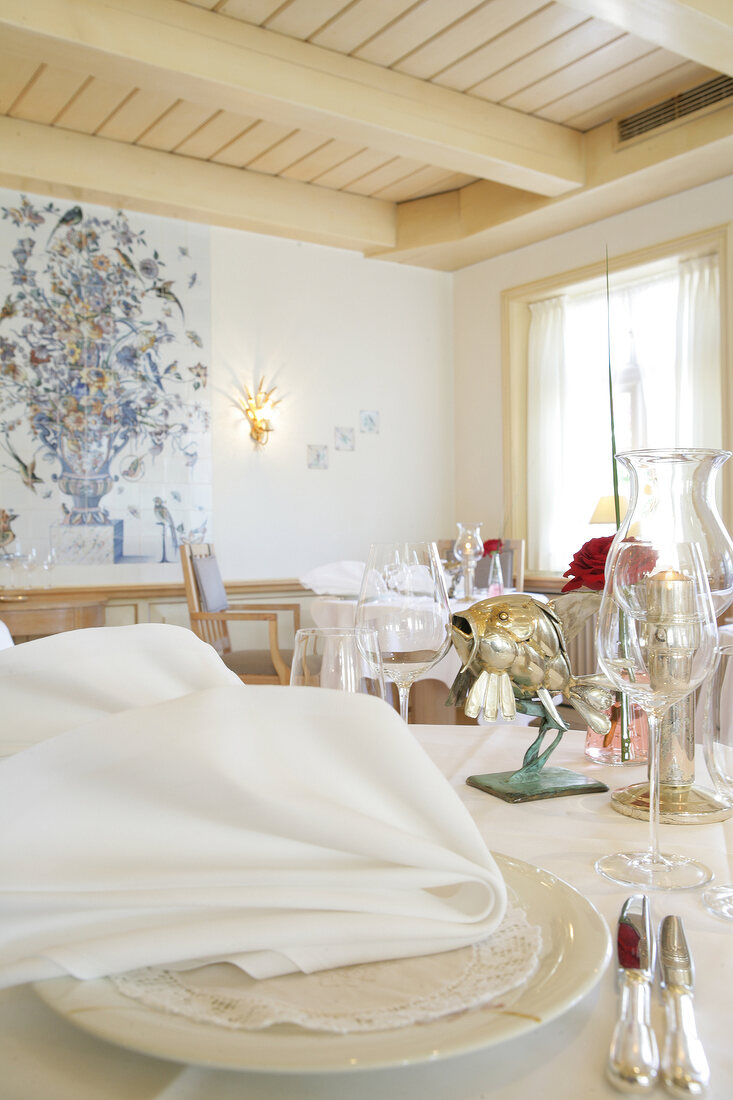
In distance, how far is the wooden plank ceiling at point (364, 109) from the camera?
345 cm

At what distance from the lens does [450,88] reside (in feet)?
13.9

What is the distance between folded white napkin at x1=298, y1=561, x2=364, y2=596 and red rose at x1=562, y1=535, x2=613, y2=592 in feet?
8.16

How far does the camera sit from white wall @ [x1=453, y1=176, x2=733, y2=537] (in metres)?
5.32

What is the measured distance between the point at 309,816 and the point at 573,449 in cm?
536

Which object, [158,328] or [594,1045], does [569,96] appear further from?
[594,1045]

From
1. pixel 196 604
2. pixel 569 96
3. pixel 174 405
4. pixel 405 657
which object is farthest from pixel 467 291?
pixel 405 657

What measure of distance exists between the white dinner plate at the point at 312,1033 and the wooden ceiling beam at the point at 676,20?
3534mm

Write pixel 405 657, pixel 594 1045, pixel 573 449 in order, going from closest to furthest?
1. pixel 594 1045
2. pixel 405 657
3. pixel 573 449

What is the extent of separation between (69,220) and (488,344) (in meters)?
2.76

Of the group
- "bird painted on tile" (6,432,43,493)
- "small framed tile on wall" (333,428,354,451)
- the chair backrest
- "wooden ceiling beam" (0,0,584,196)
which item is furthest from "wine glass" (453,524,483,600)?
"bird painted on tile" (6,432,43,493)

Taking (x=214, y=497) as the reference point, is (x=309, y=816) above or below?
below

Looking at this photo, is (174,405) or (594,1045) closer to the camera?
(594,1045)

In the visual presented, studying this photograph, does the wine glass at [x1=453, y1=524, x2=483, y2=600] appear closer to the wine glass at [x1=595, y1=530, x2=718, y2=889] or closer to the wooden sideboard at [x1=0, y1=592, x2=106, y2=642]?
the wooden sideboard at [x1=0, y1=592, x2=106, y2=642]

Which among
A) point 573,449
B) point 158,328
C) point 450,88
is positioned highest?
point 450,88
